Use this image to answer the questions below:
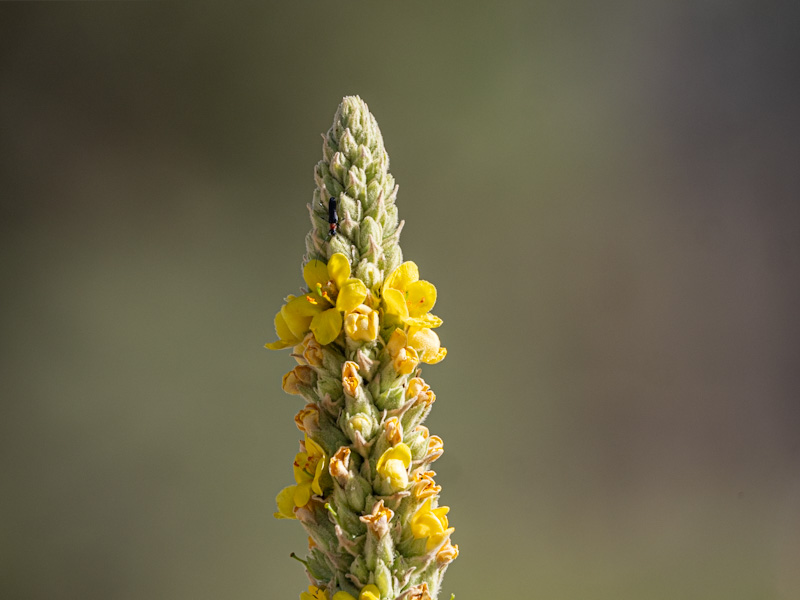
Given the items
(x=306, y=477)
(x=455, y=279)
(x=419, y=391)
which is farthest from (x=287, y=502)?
(x=455, y=279)

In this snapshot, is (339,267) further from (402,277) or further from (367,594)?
(367,594)

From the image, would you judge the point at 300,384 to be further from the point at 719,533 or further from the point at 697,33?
the point at 697,33

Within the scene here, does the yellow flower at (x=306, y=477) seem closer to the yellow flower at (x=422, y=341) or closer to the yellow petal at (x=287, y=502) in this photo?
the yellow petal at (x=287, y=502)

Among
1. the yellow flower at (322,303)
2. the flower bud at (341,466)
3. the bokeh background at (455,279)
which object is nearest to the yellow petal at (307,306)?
the yellow flower at (322,303)

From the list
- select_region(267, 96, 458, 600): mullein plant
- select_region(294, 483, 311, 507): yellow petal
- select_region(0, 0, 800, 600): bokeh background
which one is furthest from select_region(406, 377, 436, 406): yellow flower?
select_region(0, 0, 800, 600): bokeh background

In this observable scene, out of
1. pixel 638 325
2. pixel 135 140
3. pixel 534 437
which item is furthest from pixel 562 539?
pixel 135 140

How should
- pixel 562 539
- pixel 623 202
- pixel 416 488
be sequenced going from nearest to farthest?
pixel 416 488, pixel 562 539, pixel 623 202
